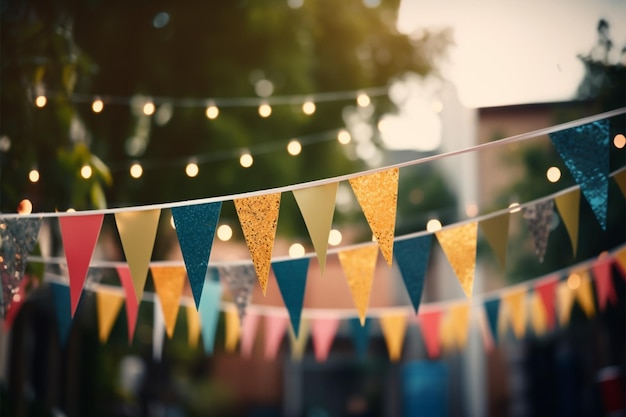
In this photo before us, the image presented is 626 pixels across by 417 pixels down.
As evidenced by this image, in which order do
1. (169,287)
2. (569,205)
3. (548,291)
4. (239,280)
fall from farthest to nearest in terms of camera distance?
1. (548,291)
2. (239,280)
3. (169,287)
4. (569,205)

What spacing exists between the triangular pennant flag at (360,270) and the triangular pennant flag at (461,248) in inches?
13.9

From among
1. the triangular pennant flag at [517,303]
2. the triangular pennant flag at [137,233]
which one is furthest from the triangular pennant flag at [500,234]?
the triangular pennant flag at [517,303]

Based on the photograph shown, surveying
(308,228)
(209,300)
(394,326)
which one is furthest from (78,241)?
(394,326)

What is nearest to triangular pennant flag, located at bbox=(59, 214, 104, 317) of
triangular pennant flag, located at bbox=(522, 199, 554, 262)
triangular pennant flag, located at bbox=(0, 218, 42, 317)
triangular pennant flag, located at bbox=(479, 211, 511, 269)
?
triangular pennant flag, located at bbox=(0, 218, 42, 317)

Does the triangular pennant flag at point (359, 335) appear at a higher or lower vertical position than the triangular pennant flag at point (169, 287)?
higher

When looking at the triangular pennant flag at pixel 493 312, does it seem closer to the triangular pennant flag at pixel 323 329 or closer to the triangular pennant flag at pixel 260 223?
the triangular pennant flag at pixel 323 329

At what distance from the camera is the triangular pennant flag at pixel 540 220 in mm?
3203

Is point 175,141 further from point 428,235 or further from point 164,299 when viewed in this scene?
point 428,235

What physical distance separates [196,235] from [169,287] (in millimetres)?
974

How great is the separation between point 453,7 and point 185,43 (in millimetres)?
2428

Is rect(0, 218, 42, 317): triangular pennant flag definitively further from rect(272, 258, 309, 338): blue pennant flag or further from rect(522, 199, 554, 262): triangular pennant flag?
rect(522, 199, 554, 262): triangular pennant flag

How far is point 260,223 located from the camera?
9.20 feet

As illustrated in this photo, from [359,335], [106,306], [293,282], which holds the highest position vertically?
[359,335]

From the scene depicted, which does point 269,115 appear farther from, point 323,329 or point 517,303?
point 517,303
